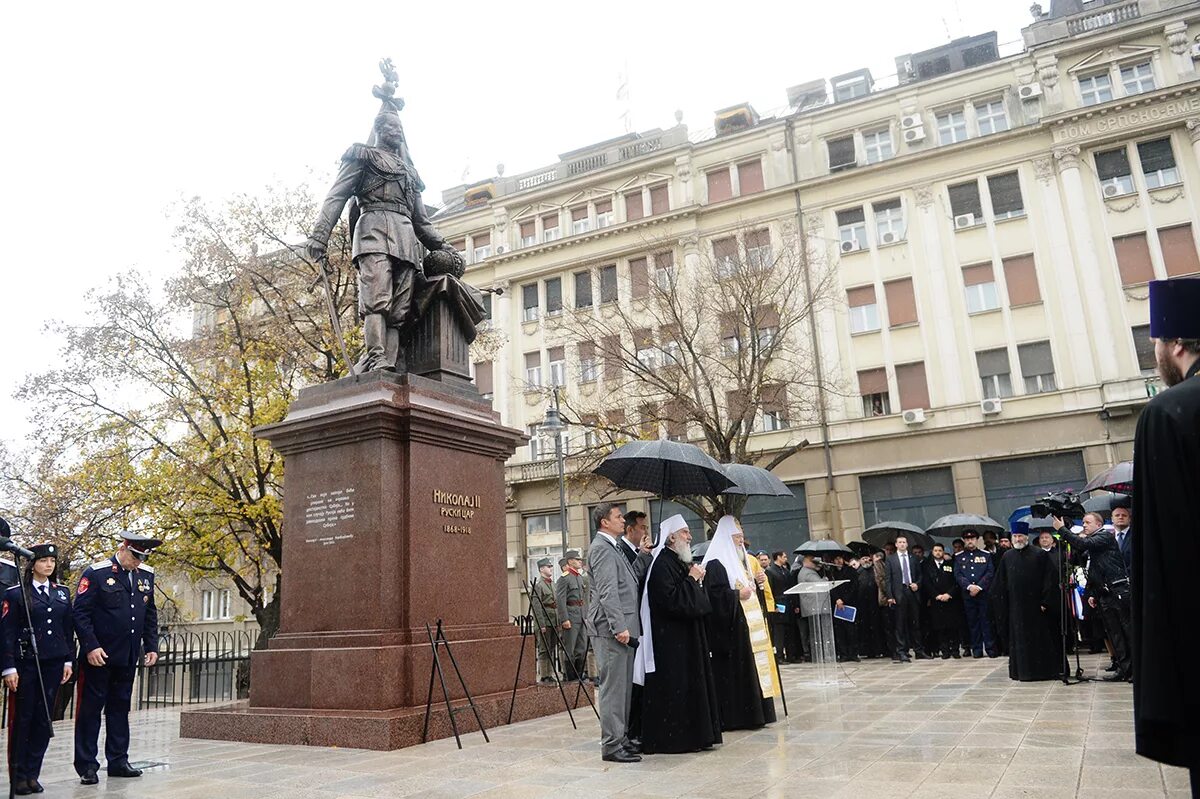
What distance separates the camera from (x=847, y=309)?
31.3m

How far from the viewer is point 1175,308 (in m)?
2.56

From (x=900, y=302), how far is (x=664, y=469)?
24207 millimetres

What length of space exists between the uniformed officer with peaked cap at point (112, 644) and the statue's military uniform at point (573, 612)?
25.0 ft

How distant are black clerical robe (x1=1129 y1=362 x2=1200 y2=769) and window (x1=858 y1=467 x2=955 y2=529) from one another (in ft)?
90.0

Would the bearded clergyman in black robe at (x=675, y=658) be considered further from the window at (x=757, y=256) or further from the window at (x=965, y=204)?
the window at (x=965, y=204)

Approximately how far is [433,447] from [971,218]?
2713 centimetres

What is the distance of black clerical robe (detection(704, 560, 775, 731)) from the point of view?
7.55 metres

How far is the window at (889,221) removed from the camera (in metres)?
31.2

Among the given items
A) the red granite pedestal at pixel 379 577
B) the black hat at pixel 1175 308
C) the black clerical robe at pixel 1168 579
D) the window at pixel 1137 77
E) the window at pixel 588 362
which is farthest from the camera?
the window at pixel 1137 77

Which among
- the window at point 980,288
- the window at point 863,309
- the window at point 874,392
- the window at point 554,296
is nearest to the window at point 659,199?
the window at point 554,296

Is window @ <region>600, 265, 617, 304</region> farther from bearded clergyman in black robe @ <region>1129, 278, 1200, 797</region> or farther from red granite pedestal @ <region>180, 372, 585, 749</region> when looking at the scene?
bearded clergyman in black robe @ <region>1129, 278, 1200, 797</region>

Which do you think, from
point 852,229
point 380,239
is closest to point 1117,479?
point 380,239

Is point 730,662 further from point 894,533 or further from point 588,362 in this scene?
point 588,362

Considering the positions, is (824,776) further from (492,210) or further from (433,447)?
(492,210)
